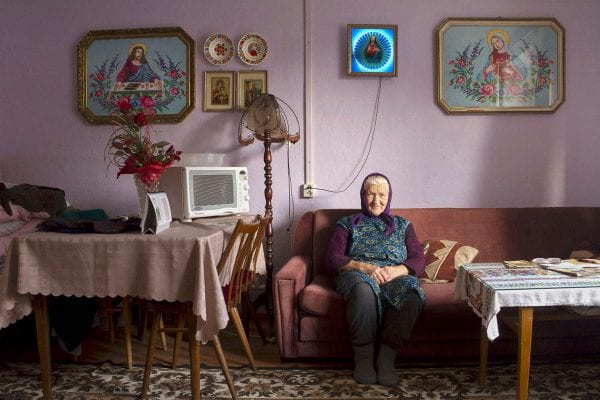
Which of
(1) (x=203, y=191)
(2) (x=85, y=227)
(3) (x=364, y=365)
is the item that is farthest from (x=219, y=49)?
(3) (x=364, y=365)

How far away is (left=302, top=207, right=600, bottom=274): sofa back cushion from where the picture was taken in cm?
312

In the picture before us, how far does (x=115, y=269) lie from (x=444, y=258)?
1815mm

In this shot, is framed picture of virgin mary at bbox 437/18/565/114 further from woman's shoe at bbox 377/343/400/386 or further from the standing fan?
woman's shoe at bbox 377/343/400/386

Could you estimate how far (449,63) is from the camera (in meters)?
3.42

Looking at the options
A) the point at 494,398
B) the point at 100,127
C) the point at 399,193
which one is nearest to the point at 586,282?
the point at 494,398

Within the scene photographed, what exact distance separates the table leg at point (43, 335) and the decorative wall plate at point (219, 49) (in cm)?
196

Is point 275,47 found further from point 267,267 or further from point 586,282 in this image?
point 586,282

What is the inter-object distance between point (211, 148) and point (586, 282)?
7.94 ft

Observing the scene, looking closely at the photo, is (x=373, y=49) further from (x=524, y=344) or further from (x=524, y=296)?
(x=524, y=344)

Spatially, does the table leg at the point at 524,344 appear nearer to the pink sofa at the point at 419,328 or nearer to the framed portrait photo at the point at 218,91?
the pink sofa at the point at 419,328

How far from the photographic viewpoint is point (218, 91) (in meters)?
3.50

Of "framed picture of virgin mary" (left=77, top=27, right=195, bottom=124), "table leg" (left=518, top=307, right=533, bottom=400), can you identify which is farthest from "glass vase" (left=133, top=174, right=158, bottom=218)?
"table leg" (left=518, top=307, right=533, bottom=400)

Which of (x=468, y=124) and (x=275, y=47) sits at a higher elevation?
(x=275, y=47)

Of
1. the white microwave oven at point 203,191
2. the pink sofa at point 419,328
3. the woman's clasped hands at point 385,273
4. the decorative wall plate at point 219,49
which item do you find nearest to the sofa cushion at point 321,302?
the pink sofa at point 419,328
